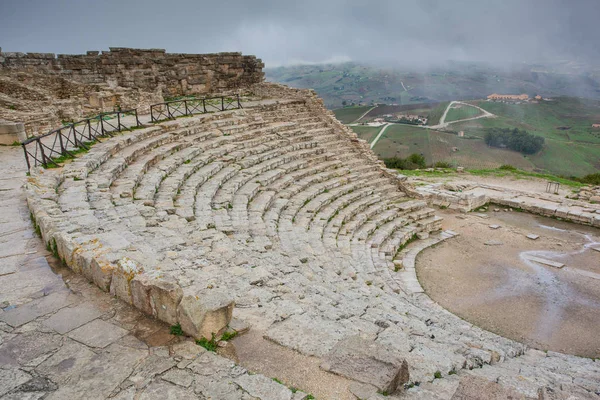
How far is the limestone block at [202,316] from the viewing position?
12.0 feet

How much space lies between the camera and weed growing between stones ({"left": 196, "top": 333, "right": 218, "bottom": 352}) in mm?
3629

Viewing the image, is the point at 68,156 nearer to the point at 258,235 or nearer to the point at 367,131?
the point at 258,235

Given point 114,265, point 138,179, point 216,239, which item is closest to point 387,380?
point 114,265

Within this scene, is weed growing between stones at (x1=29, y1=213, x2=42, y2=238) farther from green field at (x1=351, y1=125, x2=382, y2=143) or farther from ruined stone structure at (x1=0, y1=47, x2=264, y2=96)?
green field at (x1=351, y1=125, x2=382, y2=143)

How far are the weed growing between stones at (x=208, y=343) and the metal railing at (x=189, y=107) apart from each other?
12.1 m

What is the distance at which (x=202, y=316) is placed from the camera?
12.0 feet

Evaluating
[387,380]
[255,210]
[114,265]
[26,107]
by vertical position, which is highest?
[26,107]

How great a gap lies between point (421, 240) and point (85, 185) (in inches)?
385

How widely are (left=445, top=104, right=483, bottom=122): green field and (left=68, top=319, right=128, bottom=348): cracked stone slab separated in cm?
5140

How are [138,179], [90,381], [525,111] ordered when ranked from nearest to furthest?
[90,381], [138,179], [525,111]

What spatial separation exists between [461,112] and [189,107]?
149 feet

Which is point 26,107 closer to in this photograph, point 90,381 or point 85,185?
point 85,185

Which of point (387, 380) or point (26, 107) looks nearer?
point (387, 380)

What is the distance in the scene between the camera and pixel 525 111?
52125 millimetres
